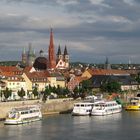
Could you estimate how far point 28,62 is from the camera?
126 m

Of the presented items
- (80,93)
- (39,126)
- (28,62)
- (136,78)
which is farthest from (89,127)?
(28,62)

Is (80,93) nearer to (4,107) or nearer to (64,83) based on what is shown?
(64,83)

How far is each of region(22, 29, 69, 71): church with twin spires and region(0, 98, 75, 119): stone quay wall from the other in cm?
Answer: 3933

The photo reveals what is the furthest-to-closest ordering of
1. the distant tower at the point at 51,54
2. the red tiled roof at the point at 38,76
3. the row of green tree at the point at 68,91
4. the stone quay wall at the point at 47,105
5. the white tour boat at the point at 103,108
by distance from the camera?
the distant tower at the point at 51,54
the red tiled roof at the point at 38,76
the row of green tree at the point at 68,91
the white tour boat at the point at 103,108
the stone quay wall at the point at 47,105

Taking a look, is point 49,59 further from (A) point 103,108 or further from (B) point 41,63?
(A) point 103,108

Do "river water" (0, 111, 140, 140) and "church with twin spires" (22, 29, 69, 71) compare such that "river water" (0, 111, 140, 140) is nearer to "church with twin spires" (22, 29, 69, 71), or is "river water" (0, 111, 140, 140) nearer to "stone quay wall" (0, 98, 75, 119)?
"stone quay wall" (0, 98, 75, 119)

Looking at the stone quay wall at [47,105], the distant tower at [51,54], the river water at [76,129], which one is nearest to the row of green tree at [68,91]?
the stone quay wall at [47,105]

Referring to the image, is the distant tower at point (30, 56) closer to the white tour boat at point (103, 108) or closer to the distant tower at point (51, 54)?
the distant tower at point (51, 54)

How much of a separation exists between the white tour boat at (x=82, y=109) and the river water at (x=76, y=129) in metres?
2.21

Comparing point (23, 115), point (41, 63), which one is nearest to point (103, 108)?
point (23, 115)

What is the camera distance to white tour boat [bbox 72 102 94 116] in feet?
197

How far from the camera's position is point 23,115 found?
51.2 metres

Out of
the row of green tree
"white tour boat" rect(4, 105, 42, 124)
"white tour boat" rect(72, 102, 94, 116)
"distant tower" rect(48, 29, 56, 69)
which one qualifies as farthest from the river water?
"distant tower" rect(48, 29, 56, 69)

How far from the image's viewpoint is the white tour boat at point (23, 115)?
50.0 meters
